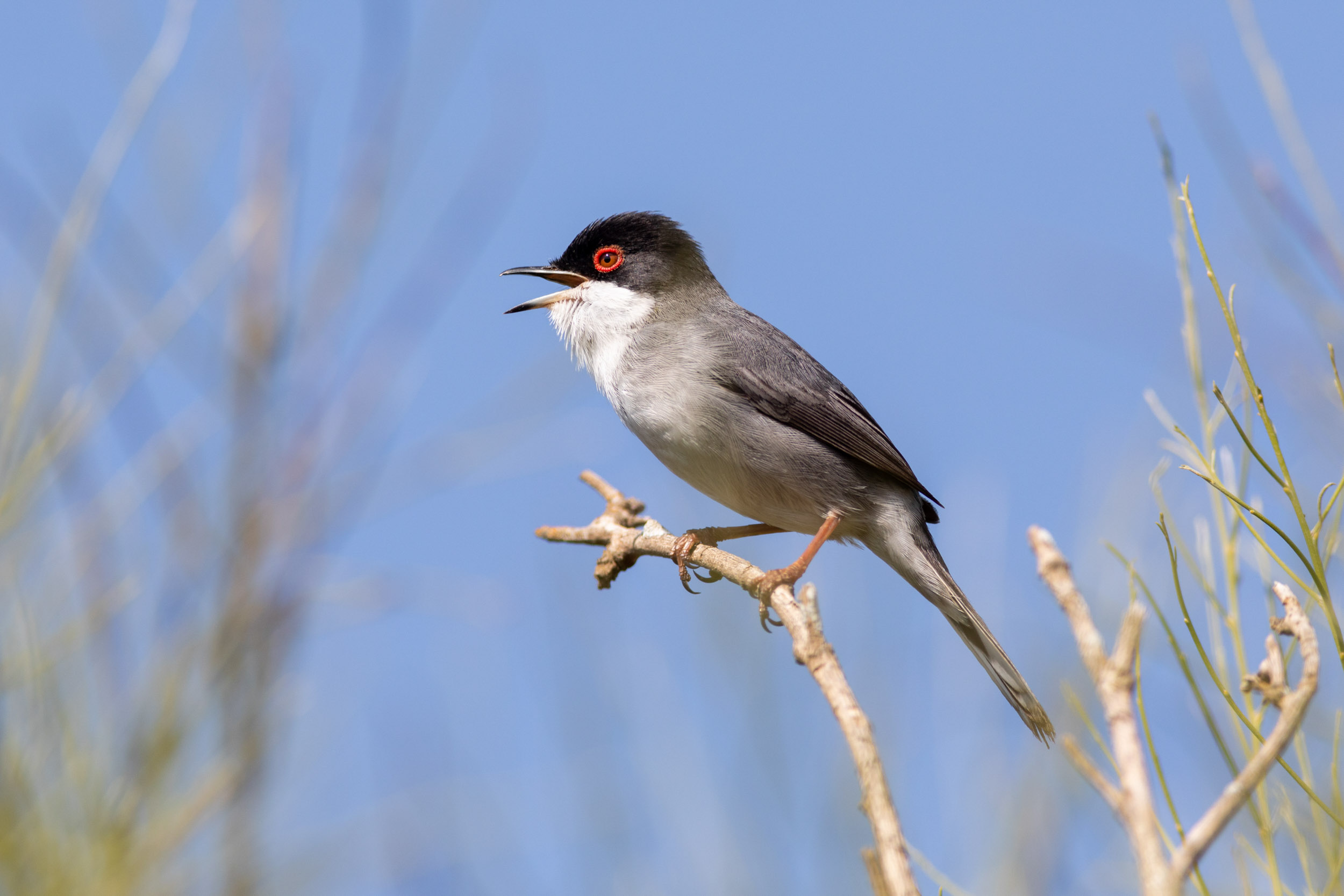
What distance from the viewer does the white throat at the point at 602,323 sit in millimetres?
4945

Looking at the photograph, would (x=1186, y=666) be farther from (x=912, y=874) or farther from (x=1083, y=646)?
(x=912, y=874)

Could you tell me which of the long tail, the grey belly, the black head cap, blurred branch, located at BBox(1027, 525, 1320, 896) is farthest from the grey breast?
blurred branch, located at BBox(1027, 525, 1320, 896)

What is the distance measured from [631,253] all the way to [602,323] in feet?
1.89

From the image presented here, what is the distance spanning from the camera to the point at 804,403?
195 inches

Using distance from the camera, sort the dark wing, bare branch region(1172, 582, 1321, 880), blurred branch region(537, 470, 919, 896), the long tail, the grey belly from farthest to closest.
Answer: the dark wing, the grey belly, the long tail, blurred branch region(537, 470, 919, 896), bare branch region(1172, 582, 1321, 880)

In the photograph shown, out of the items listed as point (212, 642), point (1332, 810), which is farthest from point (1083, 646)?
point (212, 642)

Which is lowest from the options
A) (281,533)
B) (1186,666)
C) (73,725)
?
(73,725)

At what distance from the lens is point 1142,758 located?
3.92 feet

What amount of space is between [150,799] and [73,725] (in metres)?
0.22

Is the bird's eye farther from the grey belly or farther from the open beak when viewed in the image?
the grey belly

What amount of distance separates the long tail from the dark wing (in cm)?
21

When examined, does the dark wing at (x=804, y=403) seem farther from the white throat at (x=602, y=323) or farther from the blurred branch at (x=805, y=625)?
the blurred branch at (x=805, y=625)

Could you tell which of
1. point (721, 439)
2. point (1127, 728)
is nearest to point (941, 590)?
point (721, 439)

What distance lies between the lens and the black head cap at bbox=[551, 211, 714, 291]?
18.0 feet
